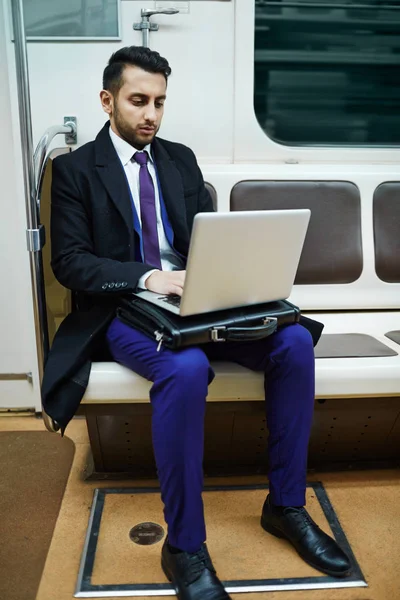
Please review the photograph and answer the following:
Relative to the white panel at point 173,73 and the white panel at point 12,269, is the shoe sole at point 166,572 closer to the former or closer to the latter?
the white panel at point 12,269

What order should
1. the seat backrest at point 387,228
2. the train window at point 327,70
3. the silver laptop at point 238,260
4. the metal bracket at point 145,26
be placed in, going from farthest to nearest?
1. the train window at point 327,70
2. the seat backrest at point 387,228
3. the metal bracket at point 145,26
4. the silver laptop at point 238,260

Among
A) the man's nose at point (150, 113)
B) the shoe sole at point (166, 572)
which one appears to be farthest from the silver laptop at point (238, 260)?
the shoe sole at point (166, 572)

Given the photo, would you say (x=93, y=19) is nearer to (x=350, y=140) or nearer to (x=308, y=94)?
(x=308, y=94)

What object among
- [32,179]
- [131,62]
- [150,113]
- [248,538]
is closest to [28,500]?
[248,538]

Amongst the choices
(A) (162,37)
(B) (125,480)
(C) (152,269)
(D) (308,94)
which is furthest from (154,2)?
(B) (125,480)

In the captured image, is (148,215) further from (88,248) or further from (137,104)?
(137,104)

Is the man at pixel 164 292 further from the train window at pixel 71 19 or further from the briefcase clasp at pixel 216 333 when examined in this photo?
the train window at pixel 71 19

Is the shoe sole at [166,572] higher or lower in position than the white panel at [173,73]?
lower

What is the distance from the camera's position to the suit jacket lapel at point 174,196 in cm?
205

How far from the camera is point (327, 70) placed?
A: 2717 millimetres

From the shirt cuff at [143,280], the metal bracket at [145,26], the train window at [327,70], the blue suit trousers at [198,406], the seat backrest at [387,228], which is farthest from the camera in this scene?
the train window at [327,70]

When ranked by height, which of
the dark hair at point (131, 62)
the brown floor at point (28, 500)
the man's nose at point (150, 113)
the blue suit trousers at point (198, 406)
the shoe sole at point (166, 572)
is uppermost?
the dark hair at point (131, 62)

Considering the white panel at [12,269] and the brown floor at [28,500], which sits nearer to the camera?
the brown floor at [28,500]

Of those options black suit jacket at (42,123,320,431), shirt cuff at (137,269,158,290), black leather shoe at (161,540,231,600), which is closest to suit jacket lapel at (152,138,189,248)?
black suit jacket at (42,123,320,431)
